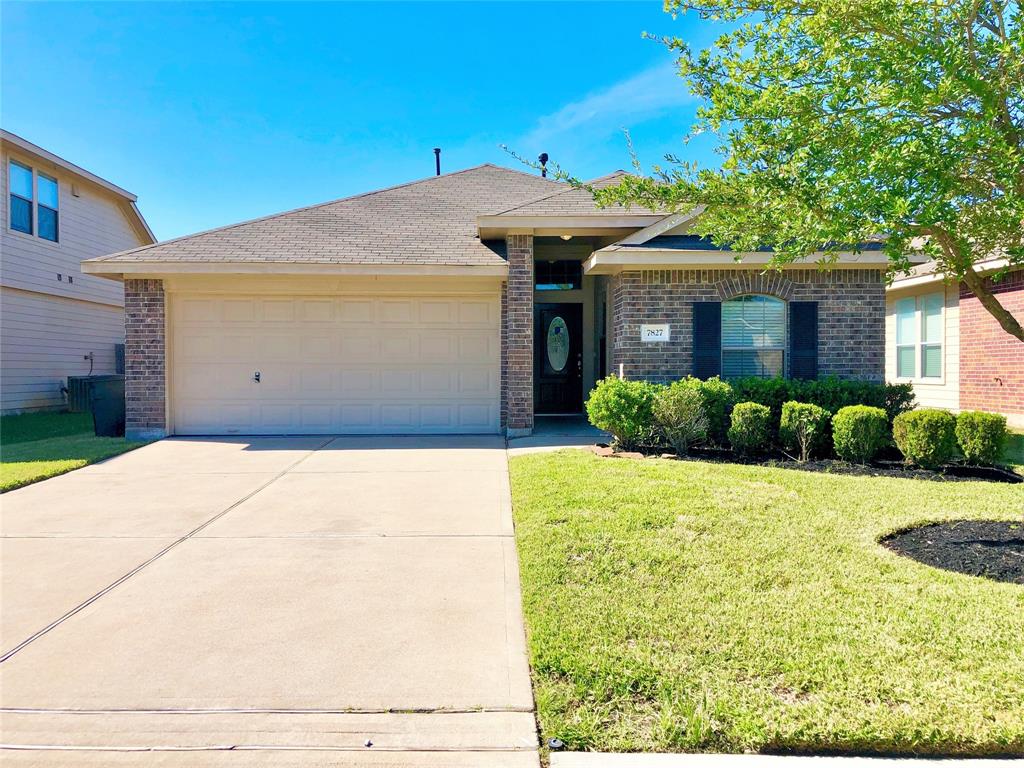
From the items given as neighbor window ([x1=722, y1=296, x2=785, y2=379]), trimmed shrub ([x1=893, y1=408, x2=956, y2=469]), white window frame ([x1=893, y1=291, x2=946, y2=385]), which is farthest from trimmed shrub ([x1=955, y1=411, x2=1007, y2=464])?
white window frame ([x1=893, y1=291, x2=946, y2=385])

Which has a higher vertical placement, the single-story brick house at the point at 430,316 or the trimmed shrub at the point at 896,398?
the single-story brick house at the point at 430,316

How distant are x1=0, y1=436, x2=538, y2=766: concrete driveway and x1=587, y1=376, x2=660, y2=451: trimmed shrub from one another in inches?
90.3

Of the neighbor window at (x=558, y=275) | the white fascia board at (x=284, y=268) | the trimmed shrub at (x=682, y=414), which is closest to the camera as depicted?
the trimmed shrub at (x=682, y=414)

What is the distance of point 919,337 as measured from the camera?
1477cm

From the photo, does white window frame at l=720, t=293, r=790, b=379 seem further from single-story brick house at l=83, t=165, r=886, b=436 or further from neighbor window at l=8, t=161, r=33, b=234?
neighbor window at l=8, t=161, r=33, b=234

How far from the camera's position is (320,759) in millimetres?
2441

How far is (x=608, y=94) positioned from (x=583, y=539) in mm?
10167

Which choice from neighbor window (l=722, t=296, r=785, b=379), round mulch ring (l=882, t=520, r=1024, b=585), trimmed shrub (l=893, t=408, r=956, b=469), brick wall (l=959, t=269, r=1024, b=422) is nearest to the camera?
round mulch ring (l=882, t=520, r=1024, b=585)

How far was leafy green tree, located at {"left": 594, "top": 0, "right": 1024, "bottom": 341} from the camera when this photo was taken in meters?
3.82

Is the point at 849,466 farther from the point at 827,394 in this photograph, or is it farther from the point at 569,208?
the point at 569,208

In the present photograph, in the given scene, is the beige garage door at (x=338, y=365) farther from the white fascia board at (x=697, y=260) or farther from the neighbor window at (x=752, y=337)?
the neighbor window at (x=752, y=337)

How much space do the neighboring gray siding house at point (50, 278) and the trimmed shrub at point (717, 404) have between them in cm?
1546

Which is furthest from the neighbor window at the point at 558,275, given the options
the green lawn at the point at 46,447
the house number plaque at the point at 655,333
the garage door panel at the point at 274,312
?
the green lawn at the point at 46,447

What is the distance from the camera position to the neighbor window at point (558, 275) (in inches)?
505
